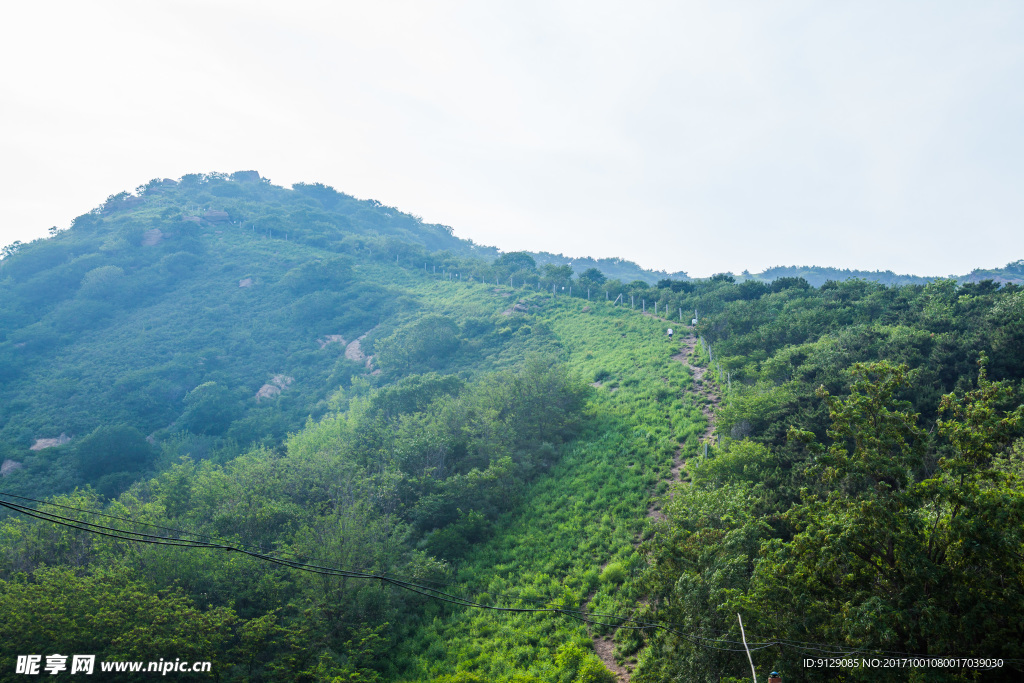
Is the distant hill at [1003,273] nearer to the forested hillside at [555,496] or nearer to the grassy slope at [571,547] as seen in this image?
the forested hillside at [555,496]

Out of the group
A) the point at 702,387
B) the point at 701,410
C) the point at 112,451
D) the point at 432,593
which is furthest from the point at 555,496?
the point at 112,451

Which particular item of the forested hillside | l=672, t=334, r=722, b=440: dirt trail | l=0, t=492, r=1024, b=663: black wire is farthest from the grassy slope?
l=672, t=334, r=722, b=440: dirt trail

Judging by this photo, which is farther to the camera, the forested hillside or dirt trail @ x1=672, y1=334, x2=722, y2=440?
dirt trail @ x1=672, y1=334, x2=722, y2=440

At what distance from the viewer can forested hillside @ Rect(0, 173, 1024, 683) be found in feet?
30.2

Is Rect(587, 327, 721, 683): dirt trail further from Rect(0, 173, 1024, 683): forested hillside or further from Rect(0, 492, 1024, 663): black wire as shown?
Rect(0, 492, 1024, 663): black wire

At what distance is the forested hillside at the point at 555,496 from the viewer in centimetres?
920

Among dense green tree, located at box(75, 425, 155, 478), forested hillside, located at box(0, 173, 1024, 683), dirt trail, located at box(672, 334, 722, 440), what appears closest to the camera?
forested hillside, located at box(0, 173, 1024, 683)

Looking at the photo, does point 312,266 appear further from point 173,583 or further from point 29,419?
point 173,583

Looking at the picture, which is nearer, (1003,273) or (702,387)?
(702,387)

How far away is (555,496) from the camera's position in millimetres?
24594

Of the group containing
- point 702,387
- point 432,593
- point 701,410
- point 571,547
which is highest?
point 702,387

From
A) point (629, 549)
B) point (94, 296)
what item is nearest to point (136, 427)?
point (94, 296)

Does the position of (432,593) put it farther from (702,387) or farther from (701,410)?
(702,387)

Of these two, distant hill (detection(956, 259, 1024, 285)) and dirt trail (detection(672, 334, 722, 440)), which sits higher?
distant hill (detection(956, 259, 1024, 285))
